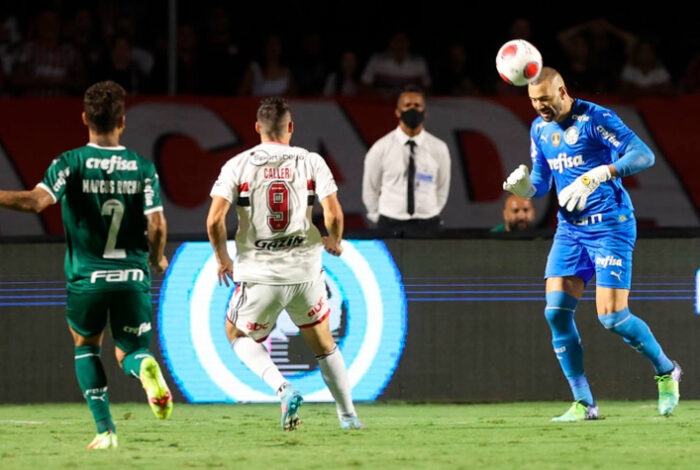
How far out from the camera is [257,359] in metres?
7.56

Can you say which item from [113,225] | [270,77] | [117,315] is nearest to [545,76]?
[113,225]

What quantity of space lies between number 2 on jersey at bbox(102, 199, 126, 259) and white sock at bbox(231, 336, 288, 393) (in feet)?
4.63

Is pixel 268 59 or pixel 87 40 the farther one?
pixel 87 40

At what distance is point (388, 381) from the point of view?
9.62 metres

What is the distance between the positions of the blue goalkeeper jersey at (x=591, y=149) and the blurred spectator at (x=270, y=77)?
18.3ft

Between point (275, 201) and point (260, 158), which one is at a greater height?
point (260, 158)

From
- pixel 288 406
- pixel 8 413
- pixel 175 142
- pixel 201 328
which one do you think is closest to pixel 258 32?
pixel 175 142

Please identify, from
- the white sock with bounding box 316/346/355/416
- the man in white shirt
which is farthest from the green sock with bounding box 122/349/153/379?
the man in white shirt

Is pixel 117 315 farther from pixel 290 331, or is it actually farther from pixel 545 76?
pixel 290 331

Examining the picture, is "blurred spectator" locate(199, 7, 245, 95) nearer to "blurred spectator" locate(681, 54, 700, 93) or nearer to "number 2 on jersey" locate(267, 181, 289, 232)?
"blurred spectator" locate(681, 54, 700, 93)

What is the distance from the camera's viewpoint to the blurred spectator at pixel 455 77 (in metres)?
13.4

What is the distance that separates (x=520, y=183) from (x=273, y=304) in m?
1.89

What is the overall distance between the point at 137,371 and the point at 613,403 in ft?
14.6

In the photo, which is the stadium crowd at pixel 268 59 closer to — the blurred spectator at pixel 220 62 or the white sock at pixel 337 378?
the blurred spectator at pixel 220 62
